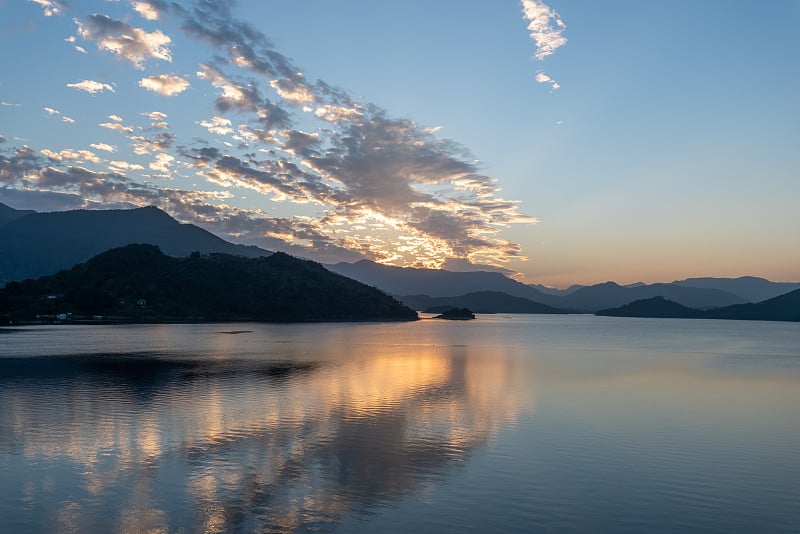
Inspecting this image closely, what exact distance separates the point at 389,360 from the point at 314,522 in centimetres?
7209

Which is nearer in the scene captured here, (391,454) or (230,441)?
(391,454)

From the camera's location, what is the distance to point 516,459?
30500 millimetres

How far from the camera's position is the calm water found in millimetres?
21641

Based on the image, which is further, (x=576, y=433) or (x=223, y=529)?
(x=576, y=433)

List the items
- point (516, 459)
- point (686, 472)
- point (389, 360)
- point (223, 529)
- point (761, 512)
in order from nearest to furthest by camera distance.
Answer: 1. point (223, 529)
2. point (761, 512)
3. point (686, 472)
4. point (516, 459)
5. point (389, 360)

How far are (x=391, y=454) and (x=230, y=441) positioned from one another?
32.9 ft

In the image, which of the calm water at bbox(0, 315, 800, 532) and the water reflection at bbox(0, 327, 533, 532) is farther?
the water reflection at bbox(0, 327, 533, 532)

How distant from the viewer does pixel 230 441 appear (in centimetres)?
3328

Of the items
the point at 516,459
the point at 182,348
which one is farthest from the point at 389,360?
the point at 516,459

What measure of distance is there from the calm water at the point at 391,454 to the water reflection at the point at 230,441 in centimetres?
15

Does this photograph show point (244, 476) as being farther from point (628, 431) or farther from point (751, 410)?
point (751, 410)

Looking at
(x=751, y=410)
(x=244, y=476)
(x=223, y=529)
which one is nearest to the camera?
(x=223, y=529)

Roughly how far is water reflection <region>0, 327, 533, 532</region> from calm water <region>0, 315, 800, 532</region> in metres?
0.15

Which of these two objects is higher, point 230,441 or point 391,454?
point 230,441
